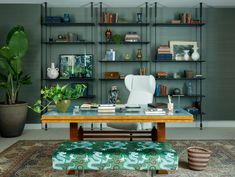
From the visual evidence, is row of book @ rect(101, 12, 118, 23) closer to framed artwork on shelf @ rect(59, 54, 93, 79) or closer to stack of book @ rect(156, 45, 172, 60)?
framed artwork on shelf @ rect(59, 54, 93, 79)

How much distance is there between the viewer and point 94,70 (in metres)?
6.17

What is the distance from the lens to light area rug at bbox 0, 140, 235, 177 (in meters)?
3.20

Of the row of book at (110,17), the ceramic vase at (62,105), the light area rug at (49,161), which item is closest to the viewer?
the ceramic vase at (62,105)

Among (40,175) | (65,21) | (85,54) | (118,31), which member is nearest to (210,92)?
(118,31)

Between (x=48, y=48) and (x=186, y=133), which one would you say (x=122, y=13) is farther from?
(x=186, y=133)

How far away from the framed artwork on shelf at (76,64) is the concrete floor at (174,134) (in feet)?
3.94

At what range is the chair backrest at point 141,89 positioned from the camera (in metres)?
4.47

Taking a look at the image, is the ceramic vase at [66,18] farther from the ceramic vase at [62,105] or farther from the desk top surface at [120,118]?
the desk top surface at [120,118]

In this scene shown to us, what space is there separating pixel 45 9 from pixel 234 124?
463 centimetres

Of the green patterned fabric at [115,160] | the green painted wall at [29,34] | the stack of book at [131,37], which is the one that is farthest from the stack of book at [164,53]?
the green patterned fabric at [115,160]

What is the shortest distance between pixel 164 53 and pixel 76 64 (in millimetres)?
A: 1830

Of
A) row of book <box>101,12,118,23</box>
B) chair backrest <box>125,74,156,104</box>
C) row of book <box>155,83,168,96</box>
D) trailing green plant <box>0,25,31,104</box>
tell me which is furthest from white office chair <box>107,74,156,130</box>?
trailing green plant <box>0,25,31,104</box>

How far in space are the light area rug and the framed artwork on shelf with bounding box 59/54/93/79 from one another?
1757 millimetres

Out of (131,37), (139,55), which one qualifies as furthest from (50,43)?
(139,55)
